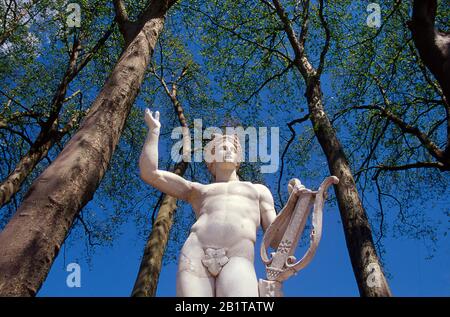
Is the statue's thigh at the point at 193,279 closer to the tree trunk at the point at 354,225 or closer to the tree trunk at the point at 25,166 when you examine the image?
the tree trunk at the point at 354,225

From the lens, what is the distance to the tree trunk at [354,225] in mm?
9117

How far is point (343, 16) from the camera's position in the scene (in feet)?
53.0

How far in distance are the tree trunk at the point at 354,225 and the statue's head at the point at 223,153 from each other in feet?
11.4

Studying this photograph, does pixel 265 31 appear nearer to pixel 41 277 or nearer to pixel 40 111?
pixel 40 111

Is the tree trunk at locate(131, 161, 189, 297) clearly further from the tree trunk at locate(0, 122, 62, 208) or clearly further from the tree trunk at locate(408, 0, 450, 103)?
the tree trunk at locate(408, 0, 450, 103)

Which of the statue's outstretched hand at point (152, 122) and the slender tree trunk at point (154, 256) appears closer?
the statue's outstretched hand at point (152, 122)

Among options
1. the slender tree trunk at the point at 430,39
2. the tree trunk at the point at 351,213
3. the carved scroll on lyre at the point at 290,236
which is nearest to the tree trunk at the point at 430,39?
the slender tree trunk at the point at 430,39

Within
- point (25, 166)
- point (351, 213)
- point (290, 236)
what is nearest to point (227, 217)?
point (290, 236)

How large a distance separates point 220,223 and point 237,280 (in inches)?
33.3

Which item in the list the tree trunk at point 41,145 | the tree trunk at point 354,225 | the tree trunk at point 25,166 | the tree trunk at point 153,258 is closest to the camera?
the tree trunk at point 354,225

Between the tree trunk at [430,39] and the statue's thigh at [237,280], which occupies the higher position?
the tree trunk at [430,39]

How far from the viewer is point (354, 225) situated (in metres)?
10.2
